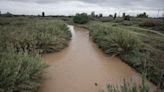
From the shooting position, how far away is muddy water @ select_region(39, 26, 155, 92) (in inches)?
175

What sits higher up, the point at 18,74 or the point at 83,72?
the point at 18,74

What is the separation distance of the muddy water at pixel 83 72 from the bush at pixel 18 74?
0.42m

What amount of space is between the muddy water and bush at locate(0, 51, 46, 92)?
0.42m

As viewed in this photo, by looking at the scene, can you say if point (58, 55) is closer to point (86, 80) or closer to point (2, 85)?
point (86, 80)

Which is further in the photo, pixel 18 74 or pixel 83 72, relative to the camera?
pixel 83 72

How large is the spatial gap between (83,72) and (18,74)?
7.31ft

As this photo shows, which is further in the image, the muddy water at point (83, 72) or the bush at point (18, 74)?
the muddy water at point (83, 72)

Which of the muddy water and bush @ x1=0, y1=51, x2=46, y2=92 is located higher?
bush @ x1=0, y1=51, x2=46, y2=92

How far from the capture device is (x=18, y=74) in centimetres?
373

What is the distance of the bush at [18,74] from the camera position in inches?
135

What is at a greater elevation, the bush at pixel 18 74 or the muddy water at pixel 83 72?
the bush at pixel 18 74

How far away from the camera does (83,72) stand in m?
5.46

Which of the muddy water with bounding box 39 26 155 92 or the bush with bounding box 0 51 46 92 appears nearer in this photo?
the bush with bounding box 0 51 46 92

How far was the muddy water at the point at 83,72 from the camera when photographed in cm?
446
